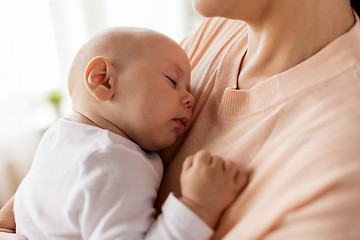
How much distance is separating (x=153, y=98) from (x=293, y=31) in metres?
0.35

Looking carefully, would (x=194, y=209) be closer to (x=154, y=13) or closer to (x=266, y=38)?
(x=266, y=38)

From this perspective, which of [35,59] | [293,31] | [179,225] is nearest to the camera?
[179,225]

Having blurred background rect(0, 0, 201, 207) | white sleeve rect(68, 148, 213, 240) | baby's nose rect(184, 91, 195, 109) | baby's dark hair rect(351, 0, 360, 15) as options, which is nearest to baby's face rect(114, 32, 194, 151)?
baby's nose rect(184, 91, 195, 109)

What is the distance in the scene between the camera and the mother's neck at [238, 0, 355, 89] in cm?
84

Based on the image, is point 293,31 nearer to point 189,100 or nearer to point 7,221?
point 189,100

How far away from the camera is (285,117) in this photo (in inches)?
29.8

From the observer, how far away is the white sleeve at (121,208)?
2.43 ft

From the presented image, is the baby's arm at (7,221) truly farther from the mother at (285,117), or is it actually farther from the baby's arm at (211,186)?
the baby's arm at (211,186)

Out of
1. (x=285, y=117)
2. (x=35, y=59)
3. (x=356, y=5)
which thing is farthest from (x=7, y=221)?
(x=35, y=59)

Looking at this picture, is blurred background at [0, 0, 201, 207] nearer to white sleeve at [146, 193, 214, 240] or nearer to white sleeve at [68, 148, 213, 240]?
white sleeve at [68, 148, 213, 240]

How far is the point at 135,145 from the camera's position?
95 centimetres

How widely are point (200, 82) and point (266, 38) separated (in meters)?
0.21

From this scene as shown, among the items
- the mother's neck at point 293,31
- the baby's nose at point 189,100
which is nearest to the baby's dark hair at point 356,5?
the mother's neck at point 293,31

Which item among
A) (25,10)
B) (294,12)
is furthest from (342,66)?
(25,10)
